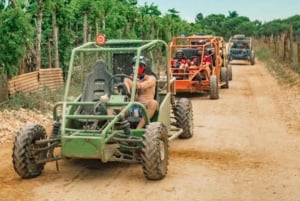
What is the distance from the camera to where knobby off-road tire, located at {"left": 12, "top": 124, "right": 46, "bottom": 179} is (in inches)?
312

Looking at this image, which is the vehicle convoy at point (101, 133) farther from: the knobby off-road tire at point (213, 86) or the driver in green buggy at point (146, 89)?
the knobby off-road tire at point (213, 86)

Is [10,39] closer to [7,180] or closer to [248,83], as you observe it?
[7,180]

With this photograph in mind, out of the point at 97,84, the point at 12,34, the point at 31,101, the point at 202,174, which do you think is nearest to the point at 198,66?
the point at 31,101

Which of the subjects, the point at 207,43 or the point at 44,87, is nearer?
the point at 44,87

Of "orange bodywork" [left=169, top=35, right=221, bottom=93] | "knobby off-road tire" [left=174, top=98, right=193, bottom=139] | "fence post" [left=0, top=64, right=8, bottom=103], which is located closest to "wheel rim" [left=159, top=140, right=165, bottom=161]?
"knobby off-road tire" [left=174, top=98, right=193, bottom=139]

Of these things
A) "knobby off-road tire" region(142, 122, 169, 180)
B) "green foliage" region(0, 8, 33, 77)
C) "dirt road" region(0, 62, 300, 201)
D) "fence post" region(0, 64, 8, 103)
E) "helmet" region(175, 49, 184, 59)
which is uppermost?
"green foliage" region(0, 8, 33, 77)

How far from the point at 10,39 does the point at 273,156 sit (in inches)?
265

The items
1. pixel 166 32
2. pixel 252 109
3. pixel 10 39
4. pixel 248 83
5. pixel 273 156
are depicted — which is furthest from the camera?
pixel 166 32

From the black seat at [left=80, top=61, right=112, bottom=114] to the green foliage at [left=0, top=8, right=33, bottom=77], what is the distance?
15.5 ft

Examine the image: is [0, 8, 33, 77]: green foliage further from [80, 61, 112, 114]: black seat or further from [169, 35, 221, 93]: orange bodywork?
[169, 35, 221, 93]: orange bodywork

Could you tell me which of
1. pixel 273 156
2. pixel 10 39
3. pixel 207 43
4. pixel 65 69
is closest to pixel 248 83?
pixel 207 43

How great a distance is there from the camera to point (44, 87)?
50.1 ft

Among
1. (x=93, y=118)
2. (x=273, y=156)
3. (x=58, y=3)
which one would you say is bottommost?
(x=273, y=156)

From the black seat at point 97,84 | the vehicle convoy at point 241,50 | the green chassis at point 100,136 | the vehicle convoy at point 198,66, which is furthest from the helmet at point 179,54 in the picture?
the vehicle convoy at point 241,50
